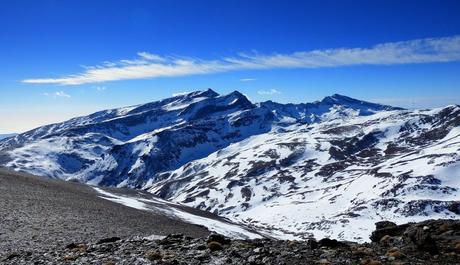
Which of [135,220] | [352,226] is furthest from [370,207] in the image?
[135,220]

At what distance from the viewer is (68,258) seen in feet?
68.4

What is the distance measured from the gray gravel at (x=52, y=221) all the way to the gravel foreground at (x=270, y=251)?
721 centimetres

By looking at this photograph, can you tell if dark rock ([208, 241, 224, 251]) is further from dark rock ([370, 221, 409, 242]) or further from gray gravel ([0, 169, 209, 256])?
gray gravel ([0, 169, 209, 256])

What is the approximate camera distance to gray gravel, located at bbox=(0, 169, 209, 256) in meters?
31.2

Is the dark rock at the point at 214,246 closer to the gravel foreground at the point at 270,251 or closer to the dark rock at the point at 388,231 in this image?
the gravel foreground at the point at 270,251

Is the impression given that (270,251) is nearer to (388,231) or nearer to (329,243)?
(329,243)

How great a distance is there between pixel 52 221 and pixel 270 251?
2747 centimetres

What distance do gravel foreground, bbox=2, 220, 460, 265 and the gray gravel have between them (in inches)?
Answer: 284

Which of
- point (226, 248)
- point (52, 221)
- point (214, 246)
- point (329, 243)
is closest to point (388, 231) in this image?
point (329, 243)

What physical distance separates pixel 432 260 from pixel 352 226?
147090 mm

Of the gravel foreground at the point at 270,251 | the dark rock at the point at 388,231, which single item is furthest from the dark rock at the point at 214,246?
the dark rock at the point at 388,231

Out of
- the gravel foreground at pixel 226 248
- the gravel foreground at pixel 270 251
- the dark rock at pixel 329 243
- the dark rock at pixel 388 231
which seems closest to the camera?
the gravel foreground at pixel 270 251

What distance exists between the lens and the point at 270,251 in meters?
18.5

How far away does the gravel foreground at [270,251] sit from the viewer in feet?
55.6
